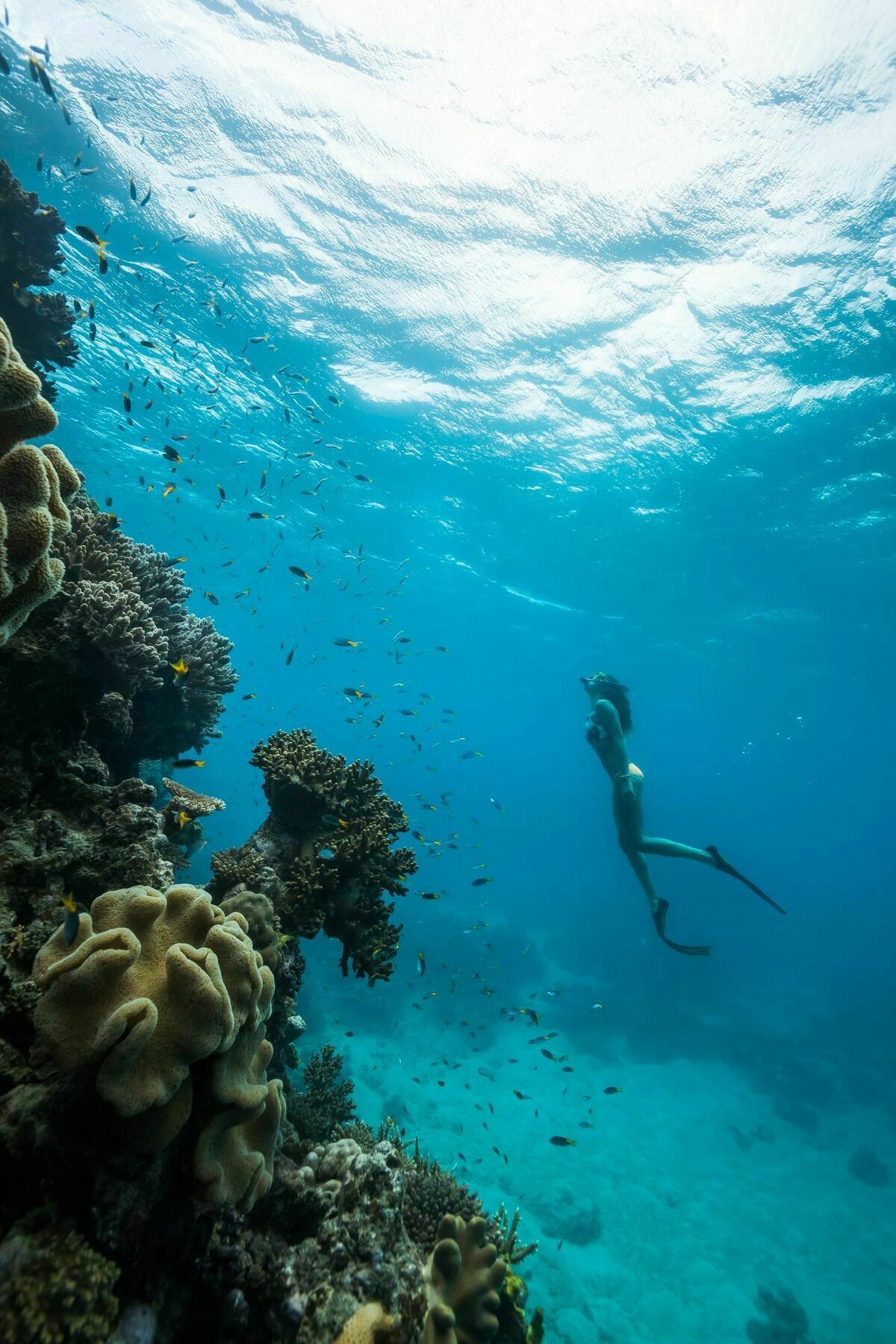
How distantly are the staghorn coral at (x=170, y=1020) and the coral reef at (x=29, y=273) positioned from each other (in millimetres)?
8568

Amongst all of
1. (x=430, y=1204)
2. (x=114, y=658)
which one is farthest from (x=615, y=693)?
(x=114, y=658)

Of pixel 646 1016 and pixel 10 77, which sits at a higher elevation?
pixel 10 77

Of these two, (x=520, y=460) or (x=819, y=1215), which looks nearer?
(x=819, y=1215)

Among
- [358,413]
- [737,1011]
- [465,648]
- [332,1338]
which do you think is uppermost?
[465,648]

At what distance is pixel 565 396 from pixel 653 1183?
24.5 m

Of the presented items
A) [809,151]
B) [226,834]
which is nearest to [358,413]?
[809,151]

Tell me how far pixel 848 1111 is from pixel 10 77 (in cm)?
4215

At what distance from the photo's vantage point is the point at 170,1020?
2.69 metres

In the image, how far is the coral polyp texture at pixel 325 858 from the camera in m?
5.48

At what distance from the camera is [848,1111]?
22906 millimetres

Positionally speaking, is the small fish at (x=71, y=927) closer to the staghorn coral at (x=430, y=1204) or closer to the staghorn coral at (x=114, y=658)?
the staghorn coral at (x=114, y=658)

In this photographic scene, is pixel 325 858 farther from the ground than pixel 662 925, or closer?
closer

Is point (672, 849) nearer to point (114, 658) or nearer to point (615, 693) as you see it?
point (615, 693)

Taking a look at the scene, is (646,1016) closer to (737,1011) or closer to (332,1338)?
(737,1011)
